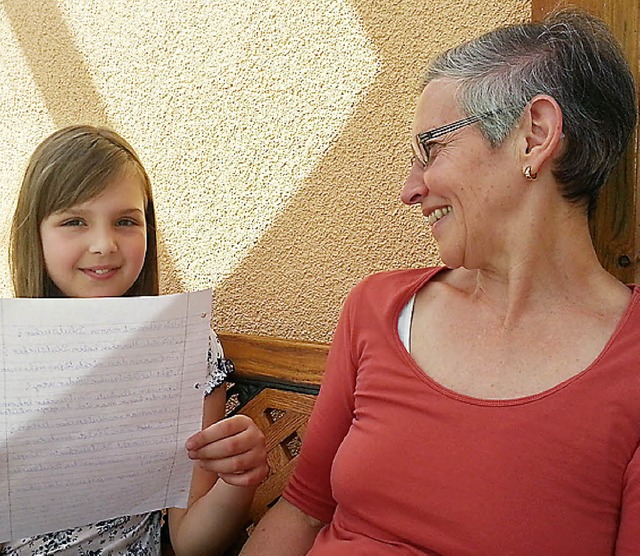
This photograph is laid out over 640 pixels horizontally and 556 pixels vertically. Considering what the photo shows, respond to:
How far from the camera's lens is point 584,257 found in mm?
998

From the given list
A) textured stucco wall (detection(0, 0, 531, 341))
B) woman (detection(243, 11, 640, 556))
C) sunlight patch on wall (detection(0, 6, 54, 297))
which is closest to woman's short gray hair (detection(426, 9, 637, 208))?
woman (detection(243, 11, 640, 556))

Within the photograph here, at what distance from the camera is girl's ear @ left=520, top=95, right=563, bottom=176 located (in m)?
0.94

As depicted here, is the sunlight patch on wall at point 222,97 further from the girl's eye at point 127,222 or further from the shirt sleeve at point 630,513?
the shirt sleeve at point 630,513

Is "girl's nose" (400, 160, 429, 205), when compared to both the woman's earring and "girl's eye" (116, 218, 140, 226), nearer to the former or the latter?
the woman's earring

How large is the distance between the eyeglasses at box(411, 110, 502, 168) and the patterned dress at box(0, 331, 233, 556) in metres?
0.48

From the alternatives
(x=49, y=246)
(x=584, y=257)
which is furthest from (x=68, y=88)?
(x=584, y=257)

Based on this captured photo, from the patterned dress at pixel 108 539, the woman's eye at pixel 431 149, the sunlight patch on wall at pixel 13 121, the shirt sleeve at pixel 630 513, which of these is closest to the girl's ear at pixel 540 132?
the woman's eye at pixel 431 149

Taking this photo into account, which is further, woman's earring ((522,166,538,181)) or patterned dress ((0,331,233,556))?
patterned dress ((0,331,233,556))

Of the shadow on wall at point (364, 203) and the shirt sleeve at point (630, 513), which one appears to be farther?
the shadow on wall at point (364, 203)

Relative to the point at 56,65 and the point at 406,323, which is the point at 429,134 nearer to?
the point at 406,323

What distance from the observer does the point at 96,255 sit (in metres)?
1.27

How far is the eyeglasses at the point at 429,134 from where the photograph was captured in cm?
97

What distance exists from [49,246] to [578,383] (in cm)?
84

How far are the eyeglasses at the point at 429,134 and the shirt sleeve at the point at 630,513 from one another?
1.39ft
